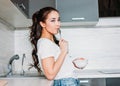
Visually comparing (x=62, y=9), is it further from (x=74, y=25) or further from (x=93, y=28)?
(x=93, y=28)

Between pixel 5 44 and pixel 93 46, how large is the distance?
1109mm

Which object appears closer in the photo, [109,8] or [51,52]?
[51,52]

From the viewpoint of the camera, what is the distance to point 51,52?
5.57ft

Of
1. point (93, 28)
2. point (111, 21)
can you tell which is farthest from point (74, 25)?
point (111, 21)

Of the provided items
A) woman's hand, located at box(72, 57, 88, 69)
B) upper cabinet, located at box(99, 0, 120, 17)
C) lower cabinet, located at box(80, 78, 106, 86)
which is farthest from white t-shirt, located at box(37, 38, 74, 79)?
upper cabinet, located at box(99, 0, 120, 17)

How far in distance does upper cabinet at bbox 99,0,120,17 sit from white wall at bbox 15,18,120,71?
0.15 meters

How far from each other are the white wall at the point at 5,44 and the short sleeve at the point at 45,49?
2.82 feet

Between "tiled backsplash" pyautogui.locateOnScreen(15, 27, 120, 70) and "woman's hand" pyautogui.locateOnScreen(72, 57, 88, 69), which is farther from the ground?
"tiled backsplash" pyautogui.locateOnScreen(15, 27, 120, 70)

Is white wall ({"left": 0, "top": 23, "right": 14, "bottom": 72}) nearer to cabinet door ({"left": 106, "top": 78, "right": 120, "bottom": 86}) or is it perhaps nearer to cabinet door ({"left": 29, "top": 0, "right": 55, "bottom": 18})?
cabinet door ({"left": 29, "top": 0, "right": 55, "bottom": 18})

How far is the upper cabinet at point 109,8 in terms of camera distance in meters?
3.16

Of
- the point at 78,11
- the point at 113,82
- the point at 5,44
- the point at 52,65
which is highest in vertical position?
the point at 78,11

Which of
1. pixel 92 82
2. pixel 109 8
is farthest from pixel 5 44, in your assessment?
pixel 109 8

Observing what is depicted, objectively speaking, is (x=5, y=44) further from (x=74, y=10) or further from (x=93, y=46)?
(x=93, y=46)

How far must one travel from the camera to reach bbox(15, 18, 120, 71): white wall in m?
3.04
